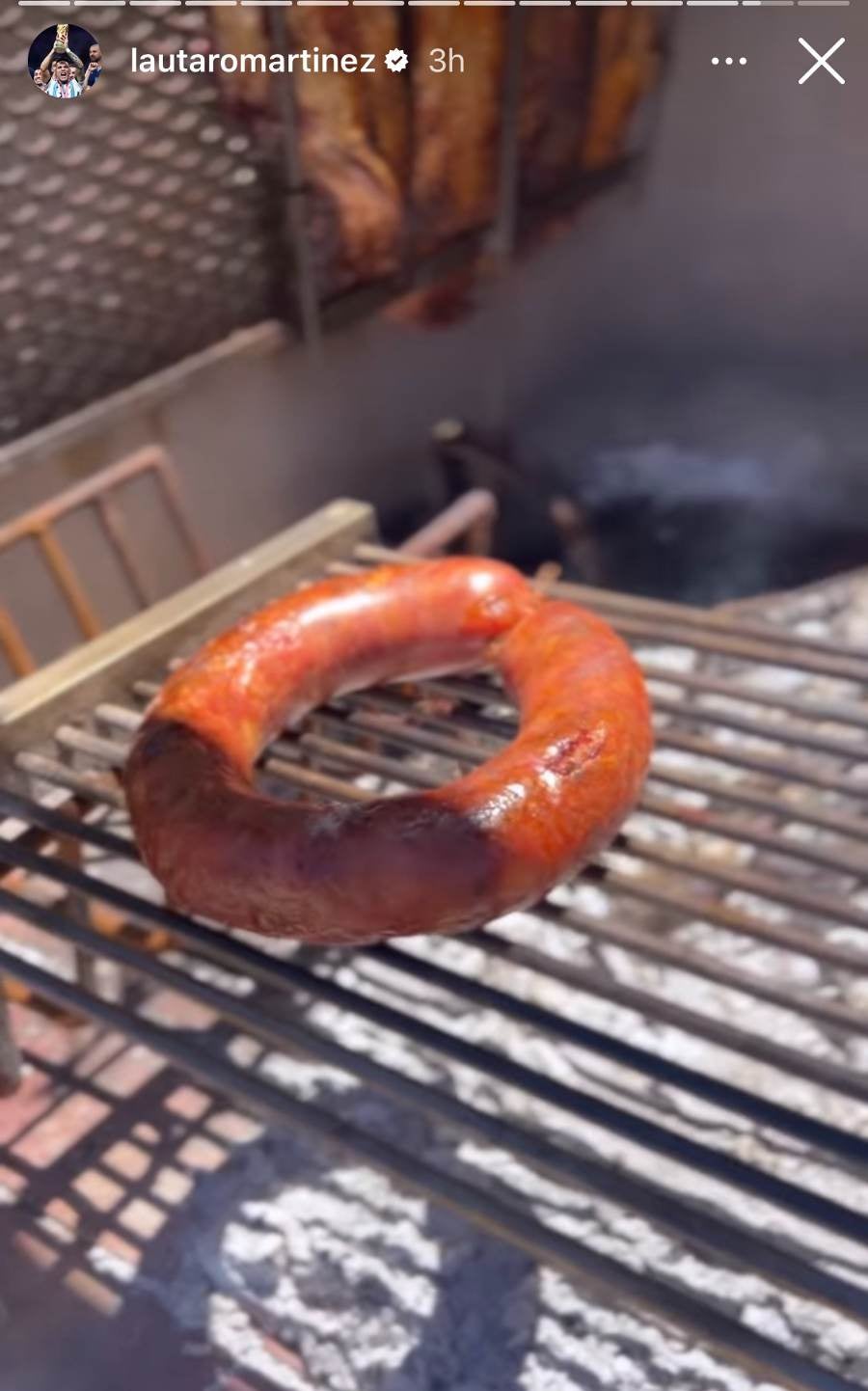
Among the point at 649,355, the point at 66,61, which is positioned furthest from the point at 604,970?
the point at 649,355

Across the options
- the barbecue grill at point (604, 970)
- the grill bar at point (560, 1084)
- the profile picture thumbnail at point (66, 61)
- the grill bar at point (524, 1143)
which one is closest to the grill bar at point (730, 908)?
the barbecue grill at point (604, 970)

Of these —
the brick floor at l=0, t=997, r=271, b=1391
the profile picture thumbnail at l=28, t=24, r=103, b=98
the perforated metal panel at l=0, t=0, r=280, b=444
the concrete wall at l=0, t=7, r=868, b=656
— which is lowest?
the brick floor at l=0, t=997, r=271, b=1391

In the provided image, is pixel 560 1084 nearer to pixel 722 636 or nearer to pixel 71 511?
pixel 722 636

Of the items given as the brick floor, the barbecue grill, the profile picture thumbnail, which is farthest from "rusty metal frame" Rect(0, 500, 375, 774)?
the profile picture thumbnail

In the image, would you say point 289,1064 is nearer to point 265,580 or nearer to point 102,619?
point 265,580

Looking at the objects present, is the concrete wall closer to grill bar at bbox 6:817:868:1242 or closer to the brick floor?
the brick floor

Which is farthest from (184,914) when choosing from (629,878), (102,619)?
(102,619)

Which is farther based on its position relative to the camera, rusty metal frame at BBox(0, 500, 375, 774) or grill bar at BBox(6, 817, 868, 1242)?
rusty metal frame at BBox(0, 500, 375, 774)

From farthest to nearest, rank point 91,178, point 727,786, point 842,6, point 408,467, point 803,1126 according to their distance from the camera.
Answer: point 408,467 → point 842,6 → point 91,178 → point 727,786 → point 803,1126
